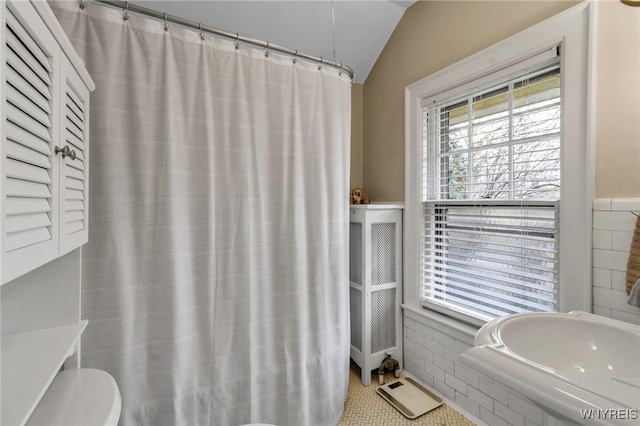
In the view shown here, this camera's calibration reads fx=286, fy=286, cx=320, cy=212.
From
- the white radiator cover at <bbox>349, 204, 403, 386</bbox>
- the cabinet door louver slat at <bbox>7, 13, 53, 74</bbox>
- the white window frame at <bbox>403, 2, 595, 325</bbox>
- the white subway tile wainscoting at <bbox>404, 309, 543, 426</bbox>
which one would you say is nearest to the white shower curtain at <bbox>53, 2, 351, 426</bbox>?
the white radiator cover at <bbox>349, 204, 403, 386</bbox>

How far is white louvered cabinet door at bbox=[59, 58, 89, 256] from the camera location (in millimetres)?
766

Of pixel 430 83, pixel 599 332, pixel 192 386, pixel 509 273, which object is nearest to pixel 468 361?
pixel 599 332

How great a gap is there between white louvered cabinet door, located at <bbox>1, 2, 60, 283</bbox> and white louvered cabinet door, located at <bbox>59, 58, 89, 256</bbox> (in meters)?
0.05

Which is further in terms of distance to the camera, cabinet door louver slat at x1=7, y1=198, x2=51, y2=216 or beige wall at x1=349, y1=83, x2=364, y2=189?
beige wall at x1=349, y1=83, x2=364, y2=189

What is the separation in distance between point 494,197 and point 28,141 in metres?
1.86

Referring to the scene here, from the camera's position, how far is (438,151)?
6.29 feet

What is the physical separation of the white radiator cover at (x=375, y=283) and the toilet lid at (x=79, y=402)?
1.45 meters

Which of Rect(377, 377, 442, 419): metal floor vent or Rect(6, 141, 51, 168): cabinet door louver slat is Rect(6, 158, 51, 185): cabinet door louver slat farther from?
Rect(377, 377, 442, 419): metal floor vent

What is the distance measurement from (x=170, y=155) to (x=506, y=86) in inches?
68.4

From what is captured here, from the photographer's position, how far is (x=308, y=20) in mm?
1949

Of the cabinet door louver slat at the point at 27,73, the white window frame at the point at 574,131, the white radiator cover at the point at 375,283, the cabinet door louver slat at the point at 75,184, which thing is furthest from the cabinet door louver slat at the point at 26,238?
the white window frame at the point at 574,131

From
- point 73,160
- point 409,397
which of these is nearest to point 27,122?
point 73,160

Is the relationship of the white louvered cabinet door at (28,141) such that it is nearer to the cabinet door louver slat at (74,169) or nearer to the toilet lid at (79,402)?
the cabinet door louver slat at (74,169)

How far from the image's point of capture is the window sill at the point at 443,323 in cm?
165
